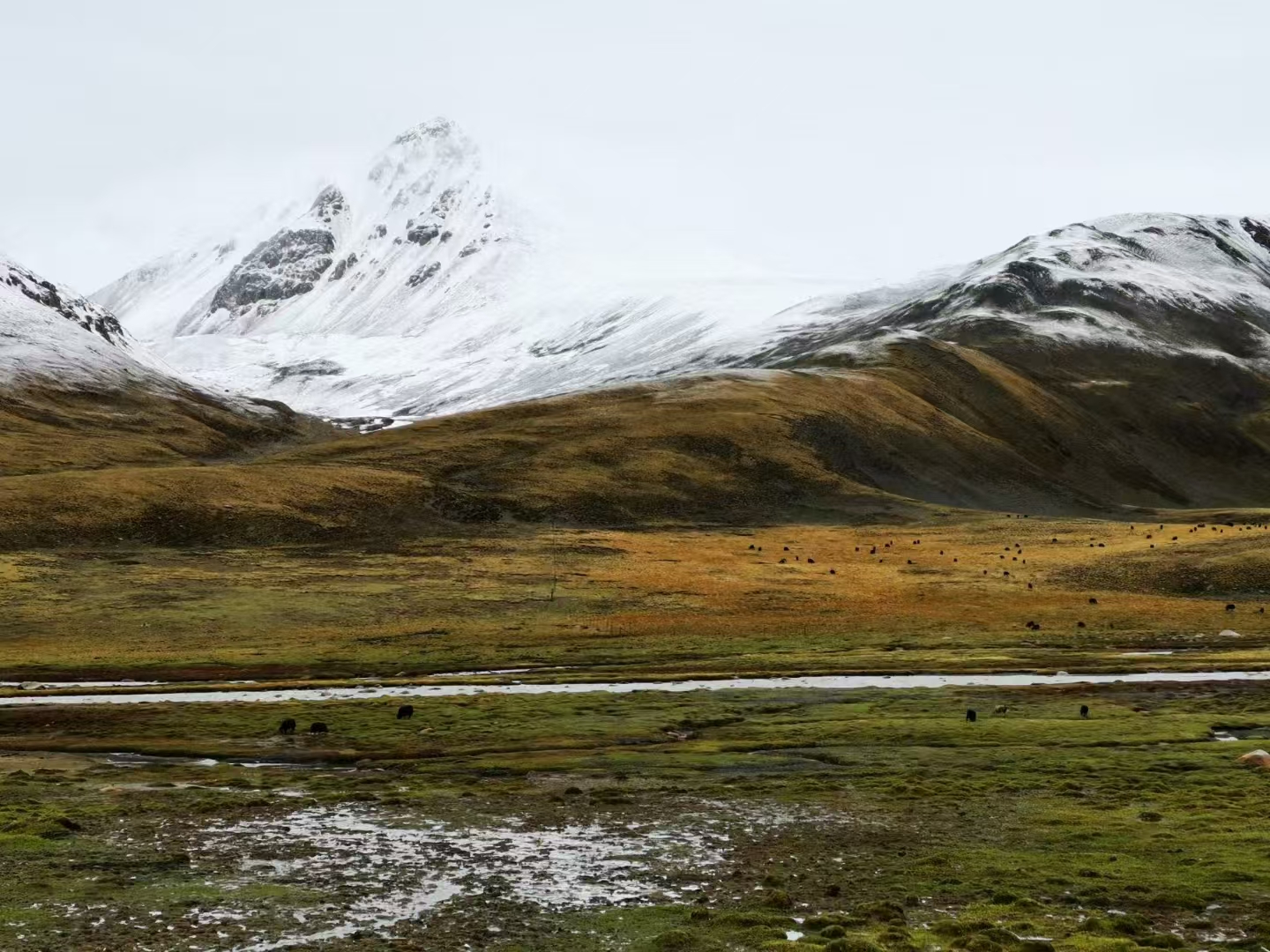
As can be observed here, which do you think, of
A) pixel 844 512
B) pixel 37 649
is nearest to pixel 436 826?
pixel 37 649

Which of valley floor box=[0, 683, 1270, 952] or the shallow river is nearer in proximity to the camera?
valley floor box=[0, 683, 1270, 952]

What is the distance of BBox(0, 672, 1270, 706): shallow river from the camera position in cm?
6712

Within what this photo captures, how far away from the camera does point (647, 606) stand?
353 ft

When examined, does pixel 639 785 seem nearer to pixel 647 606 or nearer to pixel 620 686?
pixel 620 686

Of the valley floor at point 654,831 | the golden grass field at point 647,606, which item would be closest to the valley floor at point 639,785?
the valley floor at point 654,831

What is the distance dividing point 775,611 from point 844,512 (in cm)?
8605

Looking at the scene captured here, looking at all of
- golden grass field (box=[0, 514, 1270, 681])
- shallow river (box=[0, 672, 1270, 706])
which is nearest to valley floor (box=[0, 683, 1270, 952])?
shallow river (box=[0, 672, 1270, 706])

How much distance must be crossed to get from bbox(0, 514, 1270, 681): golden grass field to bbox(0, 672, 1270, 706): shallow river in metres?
2.51

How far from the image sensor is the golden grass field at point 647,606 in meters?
80.4

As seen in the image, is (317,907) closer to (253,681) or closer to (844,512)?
(253,681)

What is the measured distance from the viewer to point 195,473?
A: 550 ft

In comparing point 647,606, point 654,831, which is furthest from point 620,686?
point 647,606

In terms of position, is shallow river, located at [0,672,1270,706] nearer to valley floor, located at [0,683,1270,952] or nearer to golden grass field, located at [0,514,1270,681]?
golden grass field, located at [0,514,1270,681]

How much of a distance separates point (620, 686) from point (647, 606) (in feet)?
120
